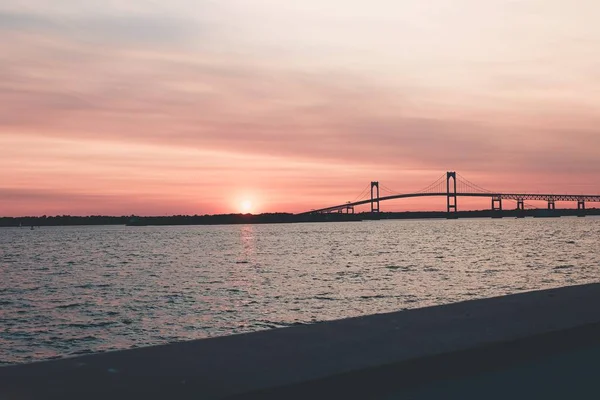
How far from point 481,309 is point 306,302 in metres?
18.2

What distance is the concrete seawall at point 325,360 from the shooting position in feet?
9.62

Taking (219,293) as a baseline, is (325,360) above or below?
above

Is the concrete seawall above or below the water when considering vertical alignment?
above

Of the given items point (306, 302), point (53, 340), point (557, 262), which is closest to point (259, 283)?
point (306, 302)

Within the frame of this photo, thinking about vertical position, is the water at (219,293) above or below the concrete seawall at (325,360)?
below

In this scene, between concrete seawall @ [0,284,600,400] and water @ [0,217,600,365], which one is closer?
concrete seawall @ [0,284,600,400]

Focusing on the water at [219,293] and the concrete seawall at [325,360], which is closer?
the concrete seawall at [325,360]

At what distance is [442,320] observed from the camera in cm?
448

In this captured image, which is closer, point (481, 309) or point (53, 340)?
point (481, 309)

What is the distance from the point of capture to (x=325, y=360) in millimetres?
3367

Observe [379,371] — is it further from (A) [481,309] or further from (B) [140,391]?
(A) [481,309]

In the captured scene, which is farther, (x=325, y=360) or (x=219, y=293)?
(x=219, y=293)

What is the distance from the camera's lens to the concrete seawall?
293 centimetres

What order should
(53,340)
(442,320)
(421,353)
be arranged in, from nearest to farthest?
1. (421,353)
2. (442,320)
3. (53,340)
